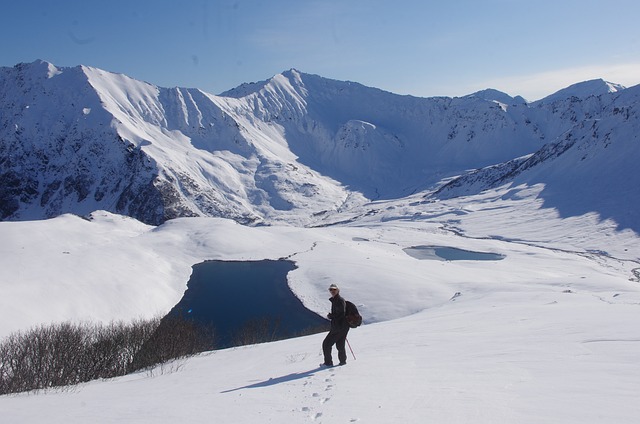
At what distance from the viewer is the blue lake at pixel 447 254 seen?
108 metres

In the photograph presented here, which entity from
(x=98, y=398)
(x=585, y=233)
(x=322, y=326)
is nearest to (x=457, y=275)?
(x=322, y=326)

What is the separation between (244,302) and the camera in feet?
218

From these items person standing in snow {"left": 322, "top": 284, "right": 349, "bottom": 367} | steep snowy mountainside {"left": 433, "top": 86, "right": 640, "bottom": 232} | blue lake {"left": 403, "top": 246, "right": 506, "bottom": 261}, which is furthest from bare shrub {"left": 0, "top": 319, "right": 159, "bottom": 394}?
steep snowy mountainside {"left": 433, "top": 86, "right": 640, "bottom": 232}

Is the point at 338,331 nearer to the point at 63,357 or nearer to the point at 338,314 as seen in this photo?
the point at 338,314

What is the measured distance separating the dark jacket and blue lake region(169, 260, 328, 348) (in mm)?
35175

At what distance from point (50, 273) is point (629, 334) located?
197 ft

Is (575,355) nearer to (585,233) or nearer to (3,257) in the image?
(3,257)

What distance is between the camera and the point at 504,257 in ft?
353

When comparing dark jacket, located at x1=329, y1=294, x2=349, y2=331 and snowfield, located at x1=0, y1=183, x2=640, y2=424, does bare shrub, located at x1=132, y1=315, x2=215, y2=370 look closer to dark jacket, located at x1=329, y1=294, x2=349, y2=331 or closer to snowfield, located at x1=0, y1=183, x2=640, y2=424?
snowfield, located at x1=0, y1=183, x2=640, y2=424

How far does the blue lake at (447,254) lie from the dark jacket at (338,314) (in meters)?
92.6

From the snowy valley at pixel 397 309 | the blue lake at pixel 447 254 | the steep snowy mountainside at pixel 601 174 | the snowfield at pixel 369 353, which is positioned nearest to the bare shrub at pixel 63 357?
the snowy valley at pixel 397 309

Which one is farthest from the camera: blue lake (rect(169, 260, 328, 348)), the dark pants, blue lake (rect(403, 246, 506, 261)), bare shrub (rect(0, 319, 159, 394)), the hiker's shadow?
blue lake (rect(403, 246, 506, 261))

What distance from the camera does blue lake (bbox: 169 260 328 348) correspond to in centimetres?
5503

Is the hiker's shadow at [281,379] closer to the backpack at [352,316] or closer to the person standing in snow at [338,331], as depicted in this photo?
the person standing in snow at [338,331]
